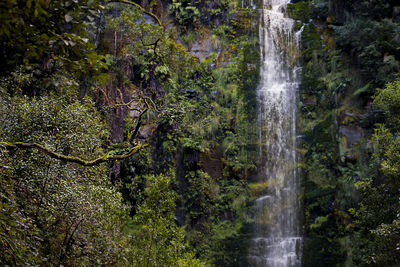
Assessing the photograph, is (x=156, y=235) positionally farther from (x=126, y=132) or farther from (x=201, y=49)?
(x=201, y=49)

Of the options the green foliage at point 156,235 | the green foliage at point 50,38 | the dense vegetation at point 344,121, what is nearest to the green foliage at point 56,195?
the green foliage at point 156,235

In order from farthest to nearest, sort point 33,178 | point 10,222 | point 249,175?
point 249,175 < point 33,178 < point 10,222

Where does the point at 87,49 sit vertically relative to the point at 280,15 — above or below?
below

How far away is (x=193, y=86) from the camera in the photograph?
13.8 meters

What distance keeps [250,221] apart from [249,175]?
1779mm

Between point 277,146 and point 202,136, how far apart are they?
10.1 ft

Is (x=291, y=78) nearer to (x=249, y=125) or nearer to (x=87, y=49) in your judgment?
(x=249, y=125)

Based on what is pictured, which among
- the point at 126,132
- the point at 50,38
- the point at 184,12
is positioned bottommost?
the point at 126,132

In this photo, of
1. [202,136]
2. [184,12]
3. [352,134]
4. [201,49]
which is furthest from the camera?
[184,12]

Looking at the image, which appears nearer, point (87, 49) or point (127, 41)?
point (87, 49)

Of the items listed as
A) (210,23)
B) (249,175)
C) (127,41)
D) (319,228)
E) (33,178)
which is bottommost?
(319,228)

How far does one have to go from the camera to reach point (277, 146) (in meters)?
12.7

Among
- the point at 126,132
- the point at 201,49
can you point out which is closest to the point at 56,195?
the point at 126,132

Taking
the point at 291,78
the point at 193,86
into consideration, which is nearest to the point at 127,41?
the point at 193,86
